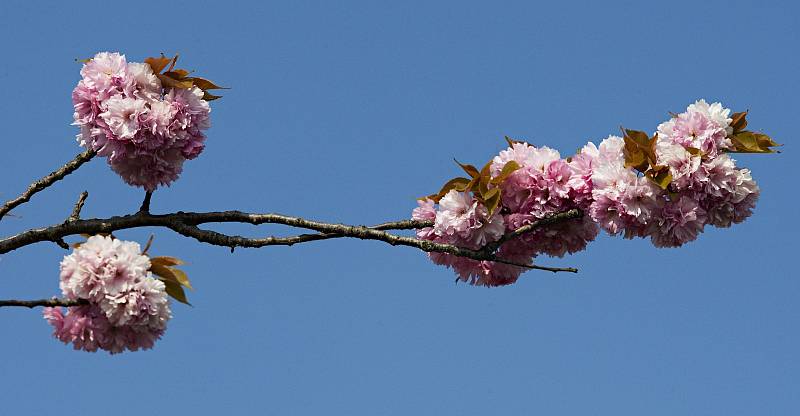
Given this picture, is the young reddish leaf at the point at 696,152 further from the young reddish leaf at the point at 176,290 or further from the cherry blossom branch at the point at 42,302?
the cherry blossom branch at the point at 42,302

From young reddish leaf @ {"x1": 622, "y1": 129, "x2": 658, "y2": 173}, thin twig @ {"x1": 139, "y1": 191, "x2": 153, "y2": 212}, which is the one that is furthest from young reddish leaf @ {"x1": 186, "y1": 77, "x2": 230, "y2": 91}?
young reddish leaf @ {"x1": 622, "y1": 129, "x2": 658, "y2": 173}

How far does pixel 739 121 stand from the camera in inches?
217

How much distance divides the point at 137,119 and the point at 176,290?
1035 mm

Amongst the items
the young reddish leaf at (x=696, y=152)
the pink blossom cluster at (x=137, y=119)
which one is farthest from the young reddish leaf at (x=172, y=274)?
the young reddish leaf at (x=696, y=152)

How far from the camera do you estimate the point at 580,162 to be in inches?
213

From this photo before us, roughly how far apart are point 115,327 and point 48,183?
1720 mm

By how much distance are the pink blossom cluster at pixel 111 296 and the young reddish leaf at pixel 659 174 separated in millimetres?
2435

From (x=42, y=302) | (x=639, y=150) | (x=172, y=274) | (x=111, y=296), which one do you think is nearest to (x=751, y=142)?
(x=639, y=150)

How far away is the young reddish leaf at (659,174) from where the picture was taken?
5246mm

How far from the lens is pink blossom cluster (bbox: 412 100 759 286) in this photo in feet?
17.2

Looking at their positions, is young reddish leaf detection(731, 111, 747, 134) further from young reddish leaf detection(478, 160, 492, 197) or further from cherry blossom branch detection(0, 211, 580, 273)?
young reddish leaf detection(478, 160, 492, 197)

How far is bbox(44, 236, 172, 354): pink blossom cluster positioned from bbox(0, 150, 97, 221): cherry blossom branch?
1401 millimetres

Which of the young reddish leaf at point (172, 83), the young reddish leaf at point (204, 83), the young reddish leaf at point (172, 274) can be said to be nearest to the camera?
the young reddish leaf at point (172, 274)

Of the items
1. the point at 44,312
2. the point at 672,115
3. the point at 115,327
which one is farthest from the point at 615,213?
the point at 44,312
